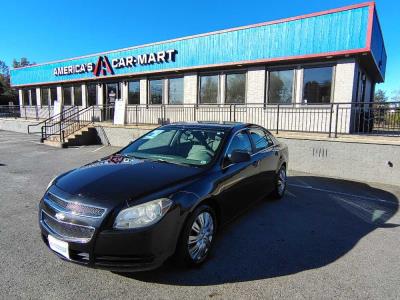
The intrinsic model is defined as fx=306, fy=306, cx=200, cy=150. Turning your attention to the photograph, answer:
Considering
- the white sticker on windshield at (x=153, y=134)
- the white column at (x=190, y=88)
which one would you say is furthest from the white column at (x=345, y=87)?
the white sticker on windshield at (x=153, y=134)

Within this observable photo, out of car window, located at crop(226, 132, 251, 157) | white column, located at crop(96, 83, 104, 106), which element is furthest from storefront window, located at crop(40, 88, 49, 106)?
car window, located at crop(226, 132, 251, 157)

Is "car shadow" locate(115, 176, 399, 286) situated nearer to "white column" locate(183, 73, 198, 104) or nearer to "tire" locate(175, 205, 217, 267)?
"tire" locate(175, 205, 217, 267)

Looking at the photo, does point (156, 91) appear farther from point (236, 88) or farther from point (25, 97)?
point (25, 97)

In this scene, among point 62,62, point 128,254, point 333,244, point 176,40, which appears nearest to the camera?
→ point 128,254

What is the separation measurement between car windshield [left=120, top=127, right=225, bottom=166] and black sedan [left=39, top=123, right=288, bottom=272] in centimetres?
1

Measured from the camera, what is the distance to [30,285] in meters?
2.99

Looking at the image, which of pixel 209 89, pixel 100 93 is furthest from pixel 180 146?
pixel 100 93

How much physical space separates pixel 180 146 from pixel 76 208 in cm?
183

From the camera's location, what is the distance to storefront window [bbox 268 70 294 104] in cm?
1173

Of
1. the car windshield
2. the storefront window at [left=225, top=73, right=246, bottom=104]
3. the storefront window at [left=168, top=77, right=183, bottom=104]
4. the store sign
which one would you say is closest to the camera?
the car windshield

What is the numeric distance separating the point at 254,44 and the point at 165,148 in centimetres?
911

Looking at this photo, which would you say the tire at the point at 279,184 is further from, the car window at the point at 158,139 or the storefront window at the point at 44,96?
the storefront window at the point at 44,96

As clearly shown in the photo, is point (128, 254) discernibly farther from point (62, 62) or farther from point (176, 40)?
point (62, 62)

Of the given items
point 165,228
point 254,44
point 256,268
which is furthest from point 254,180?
point 254,44
